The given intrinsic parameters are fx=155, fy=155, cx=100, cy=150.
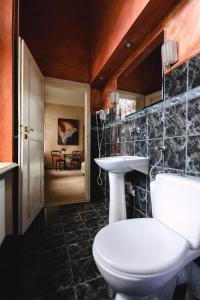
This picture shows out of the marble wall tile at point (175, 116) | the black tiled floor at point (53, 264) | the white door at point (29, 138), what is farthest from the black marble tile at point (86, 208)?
the marble wall tile at point (175, 116)

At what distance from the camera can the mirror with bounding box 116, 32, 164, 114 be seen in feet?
4.87

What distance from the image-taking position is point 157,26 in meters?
1.42

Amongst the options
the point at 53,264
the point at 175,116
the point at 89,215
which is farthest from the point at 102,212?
the point at 175,116

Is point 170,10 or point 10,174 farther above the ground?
point 170,10

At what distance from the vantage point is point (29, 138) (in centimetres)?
178

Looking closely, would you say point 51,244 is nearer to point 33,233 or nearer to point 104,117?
point 33,233

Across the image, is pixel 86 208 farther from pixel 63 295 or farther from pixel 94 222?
pixel 63 295

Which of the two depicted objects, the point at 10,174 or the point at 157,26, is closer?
the point at 157,26

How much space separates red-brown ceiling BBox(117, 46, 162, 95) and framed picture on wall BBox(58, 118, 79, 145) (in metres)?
4.58

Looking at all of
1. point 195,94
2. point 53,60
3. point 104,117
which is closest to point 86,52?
point 53,60

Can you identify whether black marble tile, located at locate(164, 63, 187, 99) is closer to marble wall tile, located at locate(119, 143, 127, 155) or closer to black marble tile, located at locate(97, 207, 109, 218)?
marble wall tile, located at locate(119, 143, 127, 155)

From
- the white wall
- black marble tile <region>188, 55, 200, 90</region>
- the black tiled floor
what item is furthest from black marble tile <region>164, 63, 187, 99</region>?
the white wall

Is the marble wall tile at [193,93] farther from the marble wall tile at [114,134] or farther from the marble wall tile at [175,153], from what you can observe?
the marble wall tile at [114,134]

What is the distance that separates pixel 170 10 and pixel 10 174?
6.70 ft
